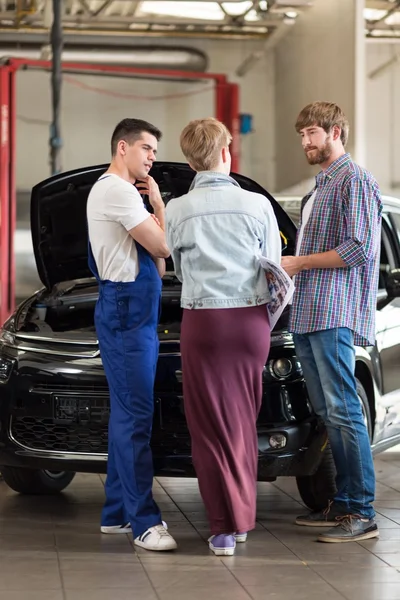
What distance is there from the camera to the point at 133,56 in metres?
13.8

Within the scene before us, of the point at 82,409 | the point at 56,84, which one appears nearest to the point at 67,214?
the point at 82,409

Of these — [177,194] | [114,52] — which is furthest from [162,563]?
[114,52]

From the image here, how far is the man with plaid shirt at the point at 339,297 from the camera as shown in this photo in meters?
4.45

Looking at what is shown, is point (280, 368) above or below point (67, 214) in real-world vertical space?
below

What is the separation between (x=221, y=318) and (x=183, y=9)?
32.5 feet

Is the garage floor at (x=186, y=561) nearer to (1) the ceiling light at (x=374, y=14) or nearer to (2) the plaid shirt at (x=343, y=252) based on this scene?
(2) the plaid shirt at (x=343, y=252)

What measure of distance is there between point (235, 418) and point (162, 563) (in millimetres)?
621

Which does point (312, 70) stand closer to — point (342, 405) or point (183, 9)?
point (183, 9)

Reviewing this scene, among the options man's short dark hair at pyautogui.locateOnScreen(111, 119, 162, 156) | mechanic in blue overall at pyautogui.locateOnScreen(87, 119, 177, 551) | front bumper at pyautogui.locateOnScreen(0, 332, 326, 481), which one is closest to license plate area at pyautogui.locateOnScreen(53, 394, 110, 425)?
front bumper at pyautogui.locateOnScreen(0, 332, 326, 481)

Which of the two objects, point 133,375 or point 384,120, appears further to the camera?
point 384,120

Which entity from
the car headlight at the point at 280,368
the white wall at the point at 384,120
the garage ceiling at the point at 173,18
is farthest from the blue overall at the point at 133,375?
the white wall at the point at 384,120

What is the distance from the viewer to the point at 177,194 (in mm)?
5066

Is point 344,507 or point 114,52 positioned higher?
point 114,52

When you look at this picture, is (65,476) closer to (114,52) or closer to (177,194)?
(177,194)
